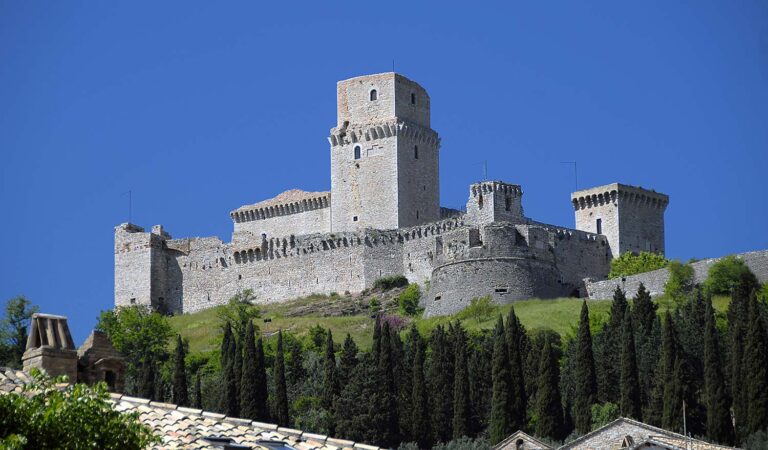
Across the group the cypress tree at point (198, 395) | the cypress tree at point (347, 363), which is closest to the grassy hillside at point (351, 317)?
the cypress tree at point (347, 363)

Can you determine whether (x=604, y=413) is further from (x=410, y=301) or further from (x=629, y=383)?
(x=410, y=301)

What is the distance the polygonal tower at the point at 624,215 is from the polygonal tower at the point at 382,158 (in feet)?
28.4

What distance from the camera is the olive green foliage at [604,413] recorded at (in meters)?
68.0

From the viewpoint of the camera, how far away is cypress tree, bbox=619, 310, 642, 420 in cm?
6775

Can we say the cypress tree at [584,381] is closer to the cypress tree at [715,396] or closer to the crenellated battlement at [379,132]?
the cypress tree at [715,396]

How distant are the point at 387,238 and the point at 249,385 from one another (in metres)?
29.8

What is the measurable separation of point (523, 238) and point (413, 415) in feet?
85.7

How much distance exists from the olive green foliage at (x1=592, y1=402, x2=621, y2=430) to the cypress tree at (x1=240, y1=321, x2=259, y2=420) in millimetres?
12867

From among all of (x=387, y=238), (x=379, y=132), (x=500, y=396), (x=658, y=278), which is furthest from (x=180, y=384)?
(x=379, y=132)

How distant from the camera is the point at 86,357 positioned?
3550 cm

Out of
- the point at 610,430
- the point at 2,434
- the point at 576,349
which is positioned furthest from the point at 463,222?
→ the point at 2,434

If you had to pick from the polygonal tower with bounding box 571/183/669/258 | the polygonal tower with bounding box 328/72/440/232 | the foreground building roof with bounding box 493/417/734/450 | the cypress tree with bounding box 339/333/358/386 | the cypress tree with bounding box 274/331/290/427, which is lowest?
the foreground building roof with bounding box 493/417/734/450

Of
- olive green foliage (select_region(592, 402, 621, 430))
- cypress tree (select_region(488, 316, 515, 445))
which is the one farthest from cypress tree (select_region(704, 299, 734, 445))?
cypress tree (select_region(488, 316, 515, 445))

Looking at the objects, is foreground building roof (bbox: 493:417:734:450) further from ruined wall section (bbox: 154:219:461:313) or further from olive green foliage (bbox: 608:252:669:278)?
ruined wall section (bbox: 154:219:461:313)
